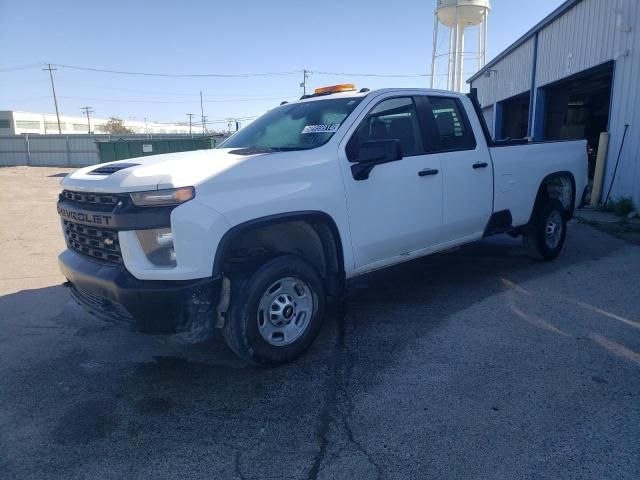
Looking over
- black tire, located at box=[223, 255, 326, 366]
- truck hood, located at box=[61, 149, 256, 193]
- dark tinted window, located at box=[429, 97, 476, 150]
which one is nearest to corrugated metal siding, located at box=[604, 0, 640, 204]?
dark tinted window, located at box=[429, 97, 476, 150]

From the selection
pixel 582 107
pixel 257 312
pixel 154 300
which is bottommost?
pixel 257 312

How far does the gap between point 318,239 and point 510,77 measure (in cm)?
1692

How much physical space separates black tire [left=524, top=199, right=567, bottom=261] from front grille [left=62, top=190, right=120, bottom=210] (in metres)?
4.83

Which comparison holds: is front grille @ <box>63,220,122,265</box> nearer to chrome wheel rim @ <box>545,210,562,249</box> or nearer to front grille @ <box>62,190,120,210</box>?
front grille @ <box>62,190,120,210</box>

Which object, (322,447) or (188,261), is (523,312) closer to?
(322,447)

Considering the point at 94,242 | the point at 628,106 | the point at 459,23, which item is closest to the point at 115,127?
the point at 459,23

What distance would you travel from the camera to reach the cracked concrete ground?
8.50 feet

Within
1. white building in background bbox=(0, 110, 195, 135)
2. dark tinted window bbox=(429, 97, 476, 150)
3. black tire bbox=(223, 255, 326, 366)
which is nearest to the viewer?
black tire bbox=(223, 255, 326, 366)

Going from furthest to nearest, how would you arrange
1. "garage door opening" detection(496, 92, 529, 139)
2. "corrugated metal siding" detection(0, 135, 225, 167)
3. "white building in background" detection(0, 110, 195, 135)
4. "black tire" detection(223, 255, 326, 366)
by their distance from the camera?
"white building in background" detection(0, 110, 195, 135)
"corrugated metal siding" detection(0, 135, 225, 167)
"garage door opening" detection(496, 92, 529, 139)
"black tire" detection(223, 255, 326, 366)

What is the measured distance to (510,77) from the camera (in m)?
18.0

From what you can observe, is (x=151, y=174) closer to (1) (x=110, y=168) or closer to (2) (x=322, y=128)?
(1) (x=110, y=168)

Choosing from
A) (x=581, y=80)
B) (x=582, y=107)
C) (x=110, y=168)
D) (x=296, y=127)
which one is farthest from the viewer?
(x=582, y=107)

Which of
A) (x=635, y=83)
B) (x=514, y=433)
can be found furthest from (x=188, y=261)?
(x=635, y=83)

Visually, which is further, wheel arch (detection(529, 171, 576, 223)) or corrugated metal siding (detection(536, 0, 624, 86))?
corrugated metal siding (detection(536, 0, 624, 86))
